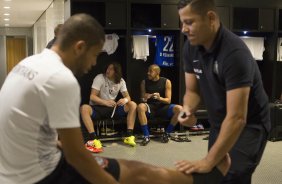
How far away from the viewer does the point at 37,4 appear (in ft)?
24.6

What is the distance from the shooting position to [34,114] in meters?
1.32

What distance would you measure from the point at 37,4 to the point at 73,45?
6.59 meters

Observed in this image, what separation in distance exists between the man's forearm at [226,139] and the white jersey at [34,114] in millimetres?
611

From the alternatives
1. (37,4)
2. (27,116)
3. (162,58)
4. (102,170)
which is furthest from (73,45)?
(37,4)

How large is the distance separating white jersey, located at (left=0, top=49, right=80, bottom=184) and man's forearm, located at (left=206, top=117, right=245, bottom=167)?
0.61 m

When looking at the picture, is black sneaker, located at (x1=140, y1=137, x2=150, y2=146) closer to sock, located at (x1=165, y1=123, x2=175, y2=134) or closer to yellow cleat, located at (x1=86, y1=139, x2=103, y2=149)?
sock, located at (x1=165, y1=123, x2=175, y2=134)

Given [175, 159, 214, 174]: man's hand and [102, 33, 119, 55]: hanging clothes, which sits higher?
[102, 33, 119, 55]: hanging clothes

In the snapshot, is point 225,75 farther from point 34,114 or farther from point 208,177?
point 34,114

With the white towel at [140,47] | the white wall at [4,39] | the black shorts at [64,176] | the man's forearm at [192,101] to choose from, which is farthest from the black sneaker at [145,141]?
the white wall at [4,39]

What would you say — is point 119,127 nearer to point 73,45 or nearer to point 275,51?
point 275,51

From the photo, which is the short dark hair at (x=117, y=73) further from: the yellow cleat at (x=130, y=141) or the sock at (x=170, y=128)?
the sock at (x=170, y=128)

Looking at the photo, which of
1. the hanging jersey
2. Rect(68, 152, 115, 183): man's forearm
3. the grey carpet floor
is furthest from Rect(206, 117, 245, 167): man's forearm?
the hanging jersey

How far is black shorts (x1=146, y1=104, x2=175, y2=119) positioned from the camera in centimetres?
506

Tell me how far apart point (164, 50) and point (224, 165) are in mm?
4128
